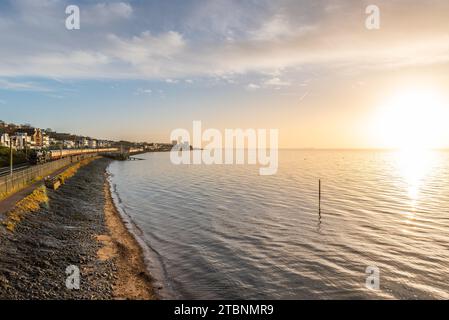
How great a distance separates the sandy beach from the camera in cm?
1438

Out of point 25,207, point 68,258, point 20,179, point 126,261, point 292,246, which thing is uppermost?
point 20,179

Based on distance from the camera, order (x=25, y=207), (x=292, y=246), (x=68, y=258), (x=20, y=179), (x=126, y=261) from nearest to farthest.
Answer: (x=68, y=258) < (x=126, y=261) < (x=292, y=246) < (x=25, y=207) < (x=20, y=179)

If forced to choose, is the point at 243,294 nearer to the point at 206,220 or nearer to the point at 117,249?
the point at 117,249

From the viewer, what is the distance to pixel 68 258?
1844cm

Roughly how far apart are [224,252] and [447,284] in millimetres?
13437

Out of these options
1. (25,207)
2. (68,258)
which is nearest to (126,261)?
(68,258)

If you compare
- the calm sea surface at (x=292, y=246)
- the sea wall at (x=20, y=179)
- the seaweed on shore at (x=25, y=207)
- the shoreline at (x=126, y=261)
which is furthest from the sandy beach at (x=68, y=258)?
the sea wall at (x=20, y=179)

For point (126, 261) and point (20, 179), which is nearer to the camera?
point (126, 261)

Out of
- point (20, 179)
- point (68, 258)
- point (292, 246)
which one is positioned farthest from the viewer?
point (20, 179)

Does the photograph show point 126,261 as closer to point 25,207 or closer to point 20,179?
point 25,207

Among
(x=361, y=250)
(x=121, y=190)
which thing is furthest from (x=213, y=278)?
(x=121, y=190)

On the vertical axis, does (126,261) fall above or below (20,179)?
below

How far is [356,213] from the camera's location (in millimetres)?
37688

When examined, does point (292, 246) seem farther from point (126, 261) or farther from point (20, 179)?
point (20, 179)
